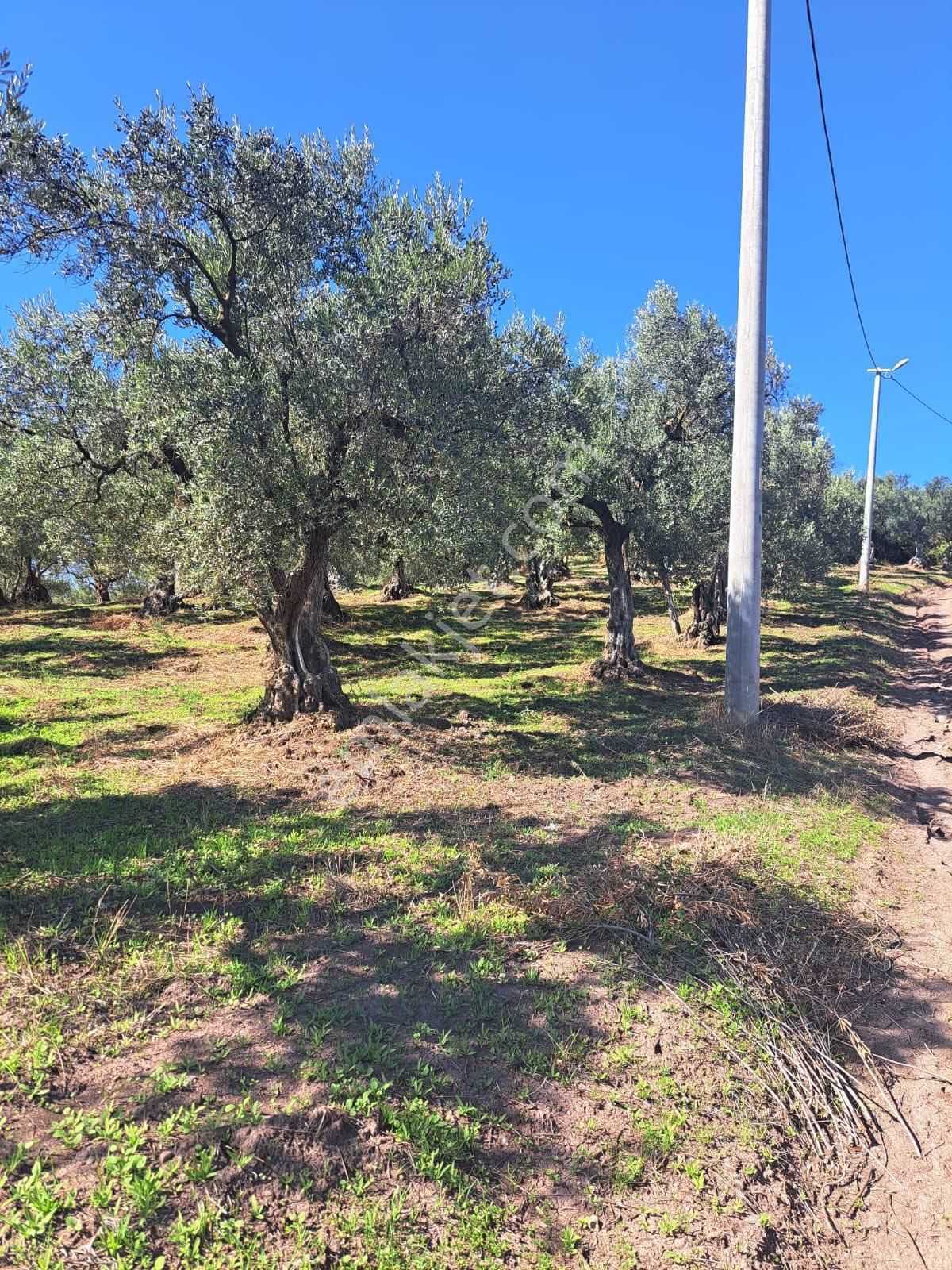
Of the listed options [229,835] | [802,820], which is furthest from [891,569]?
[229,835]

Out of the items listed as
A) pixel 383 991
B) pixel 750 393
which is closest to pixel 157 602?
pixel 750 393

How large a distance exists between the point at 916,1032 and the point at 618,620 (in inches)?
685

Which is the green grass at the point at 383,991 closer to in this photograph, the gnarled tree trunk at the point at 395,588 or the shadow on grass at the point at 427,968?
the shadow on grass at the point at 427,968

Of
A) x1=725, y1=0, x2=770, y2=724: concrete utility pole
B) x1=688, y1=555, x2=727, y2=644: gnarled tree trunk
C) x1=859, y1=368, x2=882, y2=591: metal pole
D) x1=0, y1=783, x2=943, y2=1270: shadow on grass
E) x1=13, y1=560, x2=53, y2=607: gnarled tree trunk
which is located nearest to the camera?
x1=0, y1=783, x2=943, y2=1270: shadow on grass

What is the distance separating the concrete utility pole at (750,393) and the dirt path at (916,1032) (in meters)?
3.40

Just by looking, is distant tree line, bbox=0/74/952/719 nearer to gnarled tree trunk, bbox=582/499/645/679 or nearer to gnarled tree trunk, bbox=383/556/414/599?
gnarled tree trunk, bbox=582/499/645/679

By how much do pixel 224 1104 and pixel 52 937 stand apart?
3019mm

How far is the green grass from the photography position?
12.6ft

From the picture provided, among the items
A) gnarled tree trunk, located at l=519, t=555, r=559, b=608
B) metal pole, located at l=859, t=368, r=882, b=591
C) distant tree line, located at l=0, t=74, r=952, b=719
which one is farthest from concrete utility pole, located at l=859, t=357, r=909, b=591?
distant tree line, located at l=0, t=74, r=952, b=719

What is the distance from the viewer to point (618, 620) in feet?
74.3

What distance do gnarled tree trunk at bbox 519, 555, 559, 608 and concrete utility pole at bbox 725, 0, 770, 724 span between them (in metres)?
24.1

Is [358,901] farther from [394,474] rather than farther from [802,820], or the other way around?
[394,474]

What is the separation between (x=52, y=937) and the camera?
6.29 meters

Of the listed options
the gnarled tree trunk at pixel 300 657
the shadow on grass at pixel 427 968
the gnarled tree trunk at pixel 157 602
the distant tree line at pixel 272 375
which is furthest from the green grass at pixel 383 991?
the gnarled tree trunk at pixel 157 602
